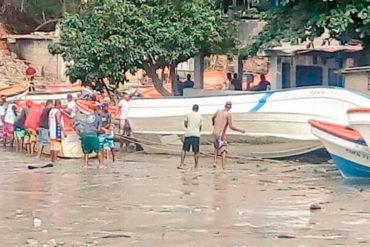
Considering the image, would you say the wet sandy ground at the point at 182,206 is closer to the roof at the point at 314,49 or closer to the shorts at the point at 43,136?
the shorts at the point at 43,136

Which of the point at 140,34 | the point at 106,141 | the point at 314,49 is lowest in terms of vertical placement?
the point at 106,141

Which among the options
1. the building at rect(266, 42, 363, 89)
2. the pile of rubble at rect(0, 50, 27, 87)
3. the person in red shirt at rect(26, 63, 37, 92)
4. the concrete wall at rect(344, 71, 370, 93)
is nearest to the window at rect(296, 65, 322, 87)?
the building at rect(266, 42, 363, 89)

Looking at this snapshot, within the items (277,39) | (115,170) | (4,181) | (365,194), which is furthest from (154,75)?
(365,194)

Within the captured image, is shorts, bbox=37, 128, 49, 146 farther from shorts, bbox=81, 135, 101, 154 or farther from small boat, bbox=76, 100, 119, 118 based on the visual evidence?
shorts, bbox=81, 135, 101, 154

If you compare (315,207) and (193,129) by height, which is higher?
(193,129)

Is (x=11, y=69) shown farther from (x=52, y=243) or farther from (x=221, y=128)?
(x=52, y=243)

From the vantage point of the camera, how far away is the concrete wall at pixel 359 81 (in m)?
23.0

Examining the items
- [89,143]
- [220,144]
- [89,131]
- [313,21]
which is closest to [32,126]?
[89,143]

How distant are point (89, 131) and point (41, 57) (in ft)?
88.8

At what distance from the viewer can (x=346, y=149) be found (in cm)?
1859

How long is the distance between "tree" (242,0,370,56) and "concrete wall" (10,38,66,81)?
2212cm

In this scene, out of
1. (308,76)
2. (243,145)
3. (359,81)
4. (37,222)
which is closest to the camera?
(37,222)

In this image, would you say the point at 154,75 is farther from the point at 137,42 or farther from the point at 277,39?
the point at 277,39

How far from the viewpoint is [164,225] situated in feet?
43.0
